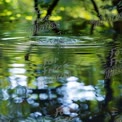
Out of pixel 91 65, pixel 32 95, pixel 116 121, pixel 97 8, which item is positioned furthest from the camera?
pixel 97 8

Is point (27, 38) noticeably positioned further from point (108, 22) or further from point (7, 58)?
point (108, 22)

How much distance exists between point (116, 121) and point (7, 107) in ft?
1.54

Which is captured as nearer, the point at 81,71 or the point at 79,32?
the point at 81,71

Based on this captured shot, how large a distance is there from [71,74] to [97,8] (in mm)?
1832

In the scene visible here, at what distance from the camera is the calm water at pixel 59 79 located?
Answer: 5.96 ft

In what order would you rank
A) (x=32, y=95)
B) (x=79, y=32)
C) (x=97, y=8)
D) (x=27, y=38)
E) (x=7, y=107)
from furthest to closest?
(x=97, y=8) → (x=79, y=32) → (x=27, y=38) → (x=32, y=95) → (x=7, y=107)

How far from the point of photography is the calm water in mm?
1817

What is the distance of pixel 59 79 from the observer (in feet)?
7.57

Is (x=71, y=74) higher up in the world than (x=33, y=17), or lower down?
lower down

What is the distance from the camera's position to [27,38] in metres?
3.31

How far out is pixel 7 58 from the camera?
2705 millimetres

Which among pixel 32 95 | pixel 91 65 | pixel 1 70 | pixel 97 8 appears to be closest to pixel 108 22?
pixel 97 8

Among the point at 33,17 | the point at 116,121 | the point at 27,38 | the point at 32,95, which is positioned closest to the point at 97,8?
the point at 33,17

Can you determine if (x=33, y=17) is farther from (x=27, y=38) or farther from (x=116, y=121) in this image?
(x=116, y=121)
